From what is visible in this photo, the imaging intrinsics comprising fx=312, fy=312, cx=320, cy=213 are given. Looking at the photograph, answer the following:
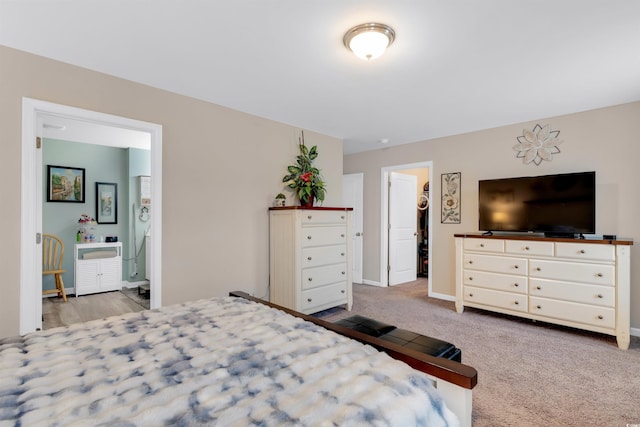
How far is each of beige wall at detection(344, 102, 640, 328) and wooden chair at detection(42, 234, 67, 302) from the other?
15.6 feet

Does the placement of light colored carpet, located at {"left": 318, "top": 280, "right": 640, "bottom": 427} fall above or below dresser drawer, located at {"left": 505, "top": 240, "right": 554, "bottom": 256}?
below

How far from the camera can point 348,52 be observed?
234 centimetres

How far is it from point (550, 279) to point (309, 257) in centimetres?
263

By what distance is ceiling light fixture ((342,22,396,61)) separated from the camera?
6.61 feet

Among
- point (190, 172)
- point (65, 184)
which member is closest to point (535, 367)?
point (190, 172)

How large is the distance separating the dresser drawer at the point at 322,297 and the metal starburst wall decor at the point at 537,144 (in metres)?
2.87

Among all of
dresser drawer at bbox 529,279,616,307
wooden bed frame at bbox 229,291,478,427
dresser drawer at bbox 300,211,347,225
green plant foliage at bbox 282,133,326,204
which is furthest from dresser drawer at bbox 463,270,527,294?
wooden bed frame at bbox 229,291,478,427

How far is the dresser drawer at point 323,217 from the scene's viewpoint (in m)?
3.63

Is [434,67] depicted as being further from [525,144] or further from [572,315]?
[572,315]

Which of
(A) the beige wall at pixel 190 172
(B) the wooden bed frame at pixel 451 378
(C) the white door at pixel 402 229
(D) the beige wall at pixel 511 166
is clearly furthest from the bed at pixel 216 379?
(C) the white door at pixel 402 229

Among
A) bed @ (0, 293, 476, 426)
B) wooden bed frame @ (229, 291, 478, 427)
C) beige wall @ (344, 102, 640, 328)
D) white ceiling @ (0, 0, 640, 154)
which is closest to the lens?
bed @ (0, 293, 476, 426)

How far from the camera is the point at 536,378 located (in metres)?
2.37

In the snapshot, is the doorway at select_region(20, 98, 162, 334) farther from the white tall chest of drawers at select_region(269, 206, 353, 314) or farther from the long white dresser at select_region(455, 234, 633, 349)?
the long white dresser at select_region(455, 234, 633, 349)

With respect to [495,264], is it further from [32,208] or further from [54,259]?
[54,259]
